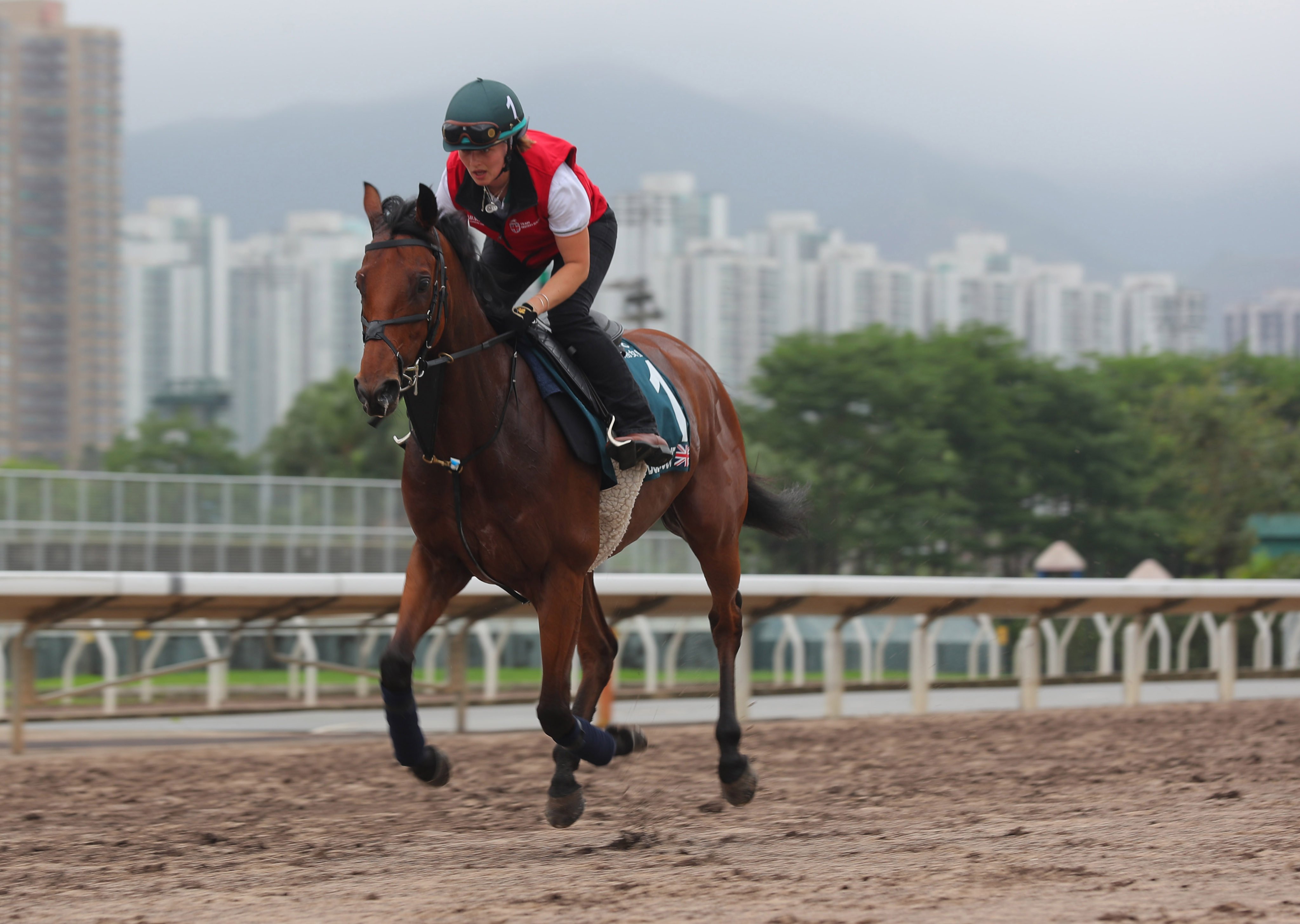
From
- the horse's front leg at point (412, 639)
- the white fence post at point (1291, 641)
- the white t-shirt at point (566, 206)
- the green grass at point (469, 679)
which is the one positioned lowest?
the green grass at point (469, 679)

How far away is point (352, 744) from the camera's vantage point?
9.19 metres

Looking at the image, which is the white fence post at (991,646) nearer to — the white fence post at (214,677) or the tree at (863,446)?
the white fence post at (214,677)

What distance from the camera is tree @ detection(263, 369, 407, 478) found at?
5578cm

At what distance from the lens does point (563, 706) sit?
524 centimetres

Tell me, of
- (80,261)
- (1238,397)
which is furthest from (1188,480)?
(80,261)

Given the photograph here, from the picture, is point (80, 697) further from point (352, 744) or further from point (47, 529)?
A: point (352, 744)

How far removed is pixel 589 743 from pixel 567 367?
53.4 inches

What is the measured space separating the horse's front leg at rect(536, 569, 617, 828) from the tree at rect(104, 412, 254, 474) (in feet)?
206

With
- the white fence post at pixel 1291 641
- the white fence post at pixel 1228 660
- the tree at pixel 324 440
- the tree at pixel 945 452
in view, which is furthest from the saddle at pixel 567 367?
the tree at pixel 324 440

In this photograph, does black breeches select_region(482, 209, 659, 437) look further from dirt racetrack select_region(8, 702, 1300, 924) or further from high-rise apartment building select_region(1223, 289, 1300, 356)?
high-rise apartment building select_region(1223, 289, 1300, 356)

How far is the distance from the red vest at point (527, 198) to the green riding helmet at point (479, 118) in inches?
7.0

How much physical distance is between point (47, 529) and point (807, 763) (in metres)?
15.7

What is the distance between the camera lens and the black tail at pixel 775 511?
282 inches

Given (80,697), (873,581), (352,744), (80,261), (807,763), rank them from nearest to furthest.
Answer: (807,763)
(352,744)
(873,581)
(80,697)
(80,261)
